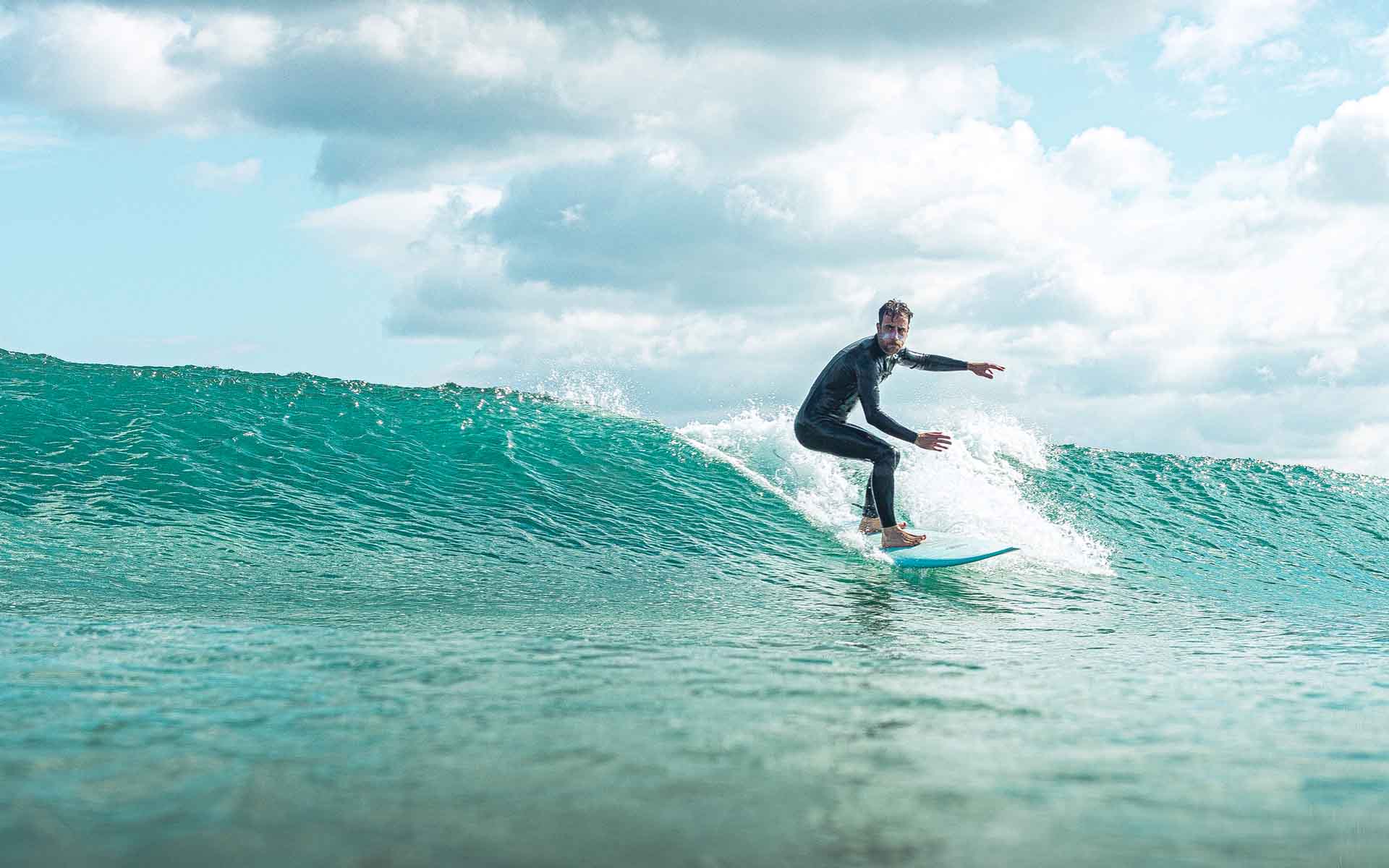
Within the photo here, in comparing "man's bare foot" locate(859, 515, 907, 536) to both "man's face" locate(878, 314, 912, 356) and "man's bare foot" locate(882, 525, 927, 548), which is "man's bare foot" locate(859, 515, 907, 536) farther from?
"man's face" locate(878, 314, 912, 356)

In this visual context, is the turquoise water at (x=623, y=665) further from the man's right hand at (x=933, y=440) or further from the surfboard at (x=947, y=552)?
the man's right hand at (x=933, y=440)

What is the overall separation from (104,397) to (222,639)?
11.3 metres

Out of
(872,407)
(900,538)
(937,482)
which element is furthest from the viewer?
(937,482)

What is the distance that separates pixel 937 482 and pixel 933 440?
4643 millimetres

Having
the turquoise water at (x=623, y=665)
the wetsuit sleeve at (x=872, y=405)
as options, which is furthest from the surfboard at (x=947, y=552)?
the wetsuit sleeve at (x=872, y=405)

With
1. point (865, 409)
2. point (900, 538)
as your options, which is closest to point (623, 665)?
point (865, 409)

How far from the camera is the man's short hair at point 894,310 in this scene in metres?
9.59

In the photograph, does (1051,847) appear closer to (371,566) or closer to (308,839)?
(308,839)

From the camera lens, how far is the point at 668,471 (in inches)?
542

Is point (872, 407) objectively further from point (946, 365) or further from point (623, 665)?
point (623, 665)

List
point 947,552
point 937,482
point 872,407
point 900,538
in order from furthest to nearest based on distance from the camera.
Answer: point 937,482 → point 900,538 → point 947,552 → point 872,407

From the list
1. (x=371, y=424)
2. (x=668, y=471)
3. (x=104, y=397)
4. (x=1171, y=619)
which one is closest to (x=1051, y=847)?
(x=1171, y=619)

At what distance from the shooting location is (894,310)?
31.5 ft

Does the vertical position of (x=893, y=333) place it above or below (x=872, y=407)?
above
